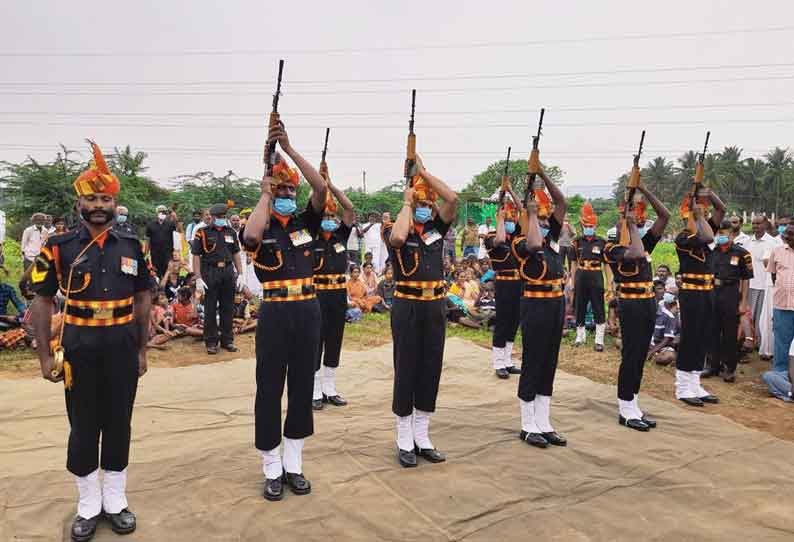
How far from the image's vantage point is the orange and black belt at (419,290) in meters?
5.26

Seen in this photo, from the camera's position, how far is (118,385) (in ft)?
13.0

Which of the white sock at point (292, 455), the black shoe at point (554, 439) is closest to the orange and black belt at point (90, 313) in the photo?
the white sock at point (292, 455)

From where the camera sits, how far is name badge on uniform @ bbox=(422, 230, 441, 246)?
212 inches

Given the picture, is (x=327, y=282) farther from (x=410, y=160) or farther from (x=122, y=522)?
(x=122, y=522)

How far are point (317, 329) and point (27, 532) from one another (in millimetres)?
2347

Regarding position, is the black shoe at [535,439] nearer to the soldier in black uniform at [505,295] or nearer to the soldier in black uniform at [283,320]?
the soldier in black uniform at [283,320]

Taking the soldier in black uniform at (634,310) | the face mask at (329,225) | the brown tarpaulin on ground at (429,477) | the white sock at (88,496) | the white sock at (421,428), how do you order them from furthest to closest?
the face mask at (329,225), the soldier in black uniform at (634,310), the white sock at (421,428), the brown tarpaulin on ground at (429,477), the white sock at (88,496)

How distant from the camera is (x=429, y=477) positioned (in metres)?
4.88

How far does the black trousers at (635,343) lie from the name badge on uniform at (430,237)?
2549 millimetres

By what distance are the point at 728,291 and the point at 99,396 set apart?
824 centimetres

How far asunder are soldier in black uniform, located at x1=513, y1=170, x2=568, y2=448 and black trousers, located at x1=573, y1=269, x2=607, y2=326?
15.1 feet

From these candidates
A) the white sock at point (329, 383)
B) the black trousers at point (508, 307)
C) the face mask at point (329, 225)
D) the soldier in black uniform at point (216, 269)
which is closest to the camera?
the white sock at point (329, 383)

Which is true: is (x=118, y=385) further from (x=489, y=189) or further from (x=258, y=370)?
(x=489, y=189)

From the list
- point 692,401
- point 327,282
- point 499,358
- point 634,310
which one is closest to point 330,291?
point 327,282
